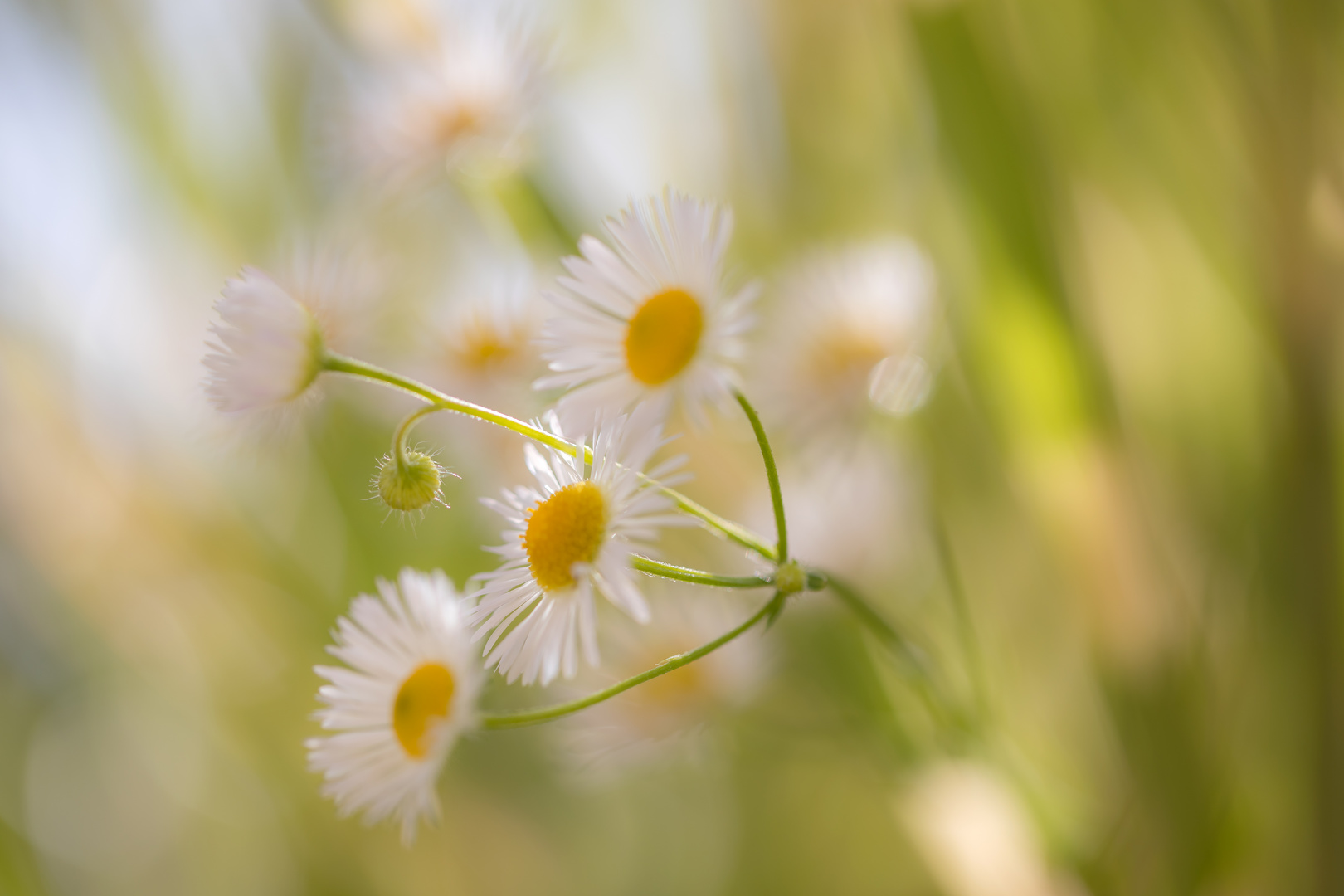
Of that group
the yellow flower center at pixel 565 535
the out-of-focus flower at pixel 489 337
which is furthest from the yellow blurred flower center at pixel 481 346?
the yellow flower center at pixel 565 535

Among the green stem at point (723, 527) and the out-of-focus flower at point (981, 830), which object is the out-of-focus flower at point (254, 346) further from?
the out-of-focus flower at point (981, 830)

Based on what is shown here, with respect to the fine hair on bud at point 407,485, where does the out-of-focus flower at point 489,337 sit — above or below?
above

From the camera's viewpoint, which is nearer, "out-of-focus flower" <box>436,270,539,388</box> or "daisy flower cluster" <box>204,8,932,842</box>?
"daisy flower cluster" <box>204,8,932,842</box>

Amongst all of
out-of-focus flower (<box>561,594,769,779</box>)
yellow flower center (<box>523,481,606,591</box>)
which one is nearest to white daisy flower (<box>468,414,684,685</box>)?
yellow flower center (<box>523,481,606,591</box>)

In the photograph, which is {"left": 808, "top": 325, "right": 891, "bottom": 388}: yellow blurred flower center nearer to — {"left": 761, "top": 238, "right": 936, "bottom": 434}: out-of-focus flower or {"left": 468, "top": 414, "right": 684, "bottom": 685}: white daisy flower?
{"left": 761, "top": 238, "right": 936, "bottom": 434}: out-of-focus flower

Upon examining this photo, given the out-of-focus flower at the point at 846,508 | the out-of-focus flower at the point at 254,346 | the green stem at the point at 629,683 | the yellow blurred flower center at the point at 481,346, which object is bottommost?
the green stem at the point at 629,683

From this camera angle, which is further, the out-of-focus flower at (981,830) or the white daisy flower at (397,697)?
the out-of-focus flower at (981,830)

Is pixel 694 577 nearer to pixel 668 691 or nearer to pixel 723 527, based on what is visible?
pixel 723 527
